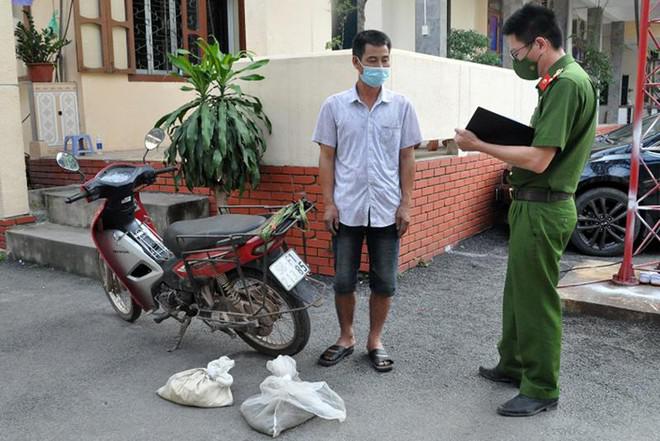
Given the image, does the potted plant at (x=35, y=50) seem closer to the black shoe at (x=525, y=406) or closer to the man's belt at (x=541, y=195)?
the man's belt at (x=541, y=195)

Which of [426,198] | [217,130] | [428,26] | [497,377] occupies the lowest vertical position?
[497,377]

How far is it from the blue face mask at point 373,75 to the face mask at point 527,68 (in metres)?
0.72

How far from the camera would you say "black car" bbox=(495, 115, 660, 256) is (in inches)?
258

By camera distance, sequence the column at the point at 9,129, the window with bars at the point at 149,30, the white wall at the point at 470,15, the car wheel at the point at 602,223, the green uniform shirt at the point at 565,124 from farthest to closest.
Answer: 1. the white wall at the point at 470,15
2. the window with bars at the point at 149,30
3. the car wheel at the point at 602,223
4. the column at the point at 9,129
5. the green uniform shirt at the point at 565,124

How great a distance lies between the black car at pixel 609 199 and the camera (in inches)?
258

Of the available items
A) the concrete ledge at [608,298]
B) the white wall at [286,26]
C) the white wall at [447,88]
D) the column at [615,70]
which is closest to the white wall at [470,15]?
the white wall at [286,26]

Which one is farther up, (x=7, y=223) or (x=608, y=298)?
(x=7, y=223)

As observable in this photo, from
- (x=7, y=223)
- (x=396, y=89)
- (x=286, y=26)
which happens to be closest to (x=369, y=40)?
(x=396, y=89)

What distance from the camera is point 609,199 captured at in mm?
6621

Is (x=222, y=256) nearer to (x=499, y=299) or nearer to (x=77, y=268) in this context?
(x=499, y=299)

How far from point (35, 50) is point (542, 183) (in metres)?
7.08

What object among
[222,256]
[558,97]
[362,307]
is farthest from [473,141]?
[362,307]

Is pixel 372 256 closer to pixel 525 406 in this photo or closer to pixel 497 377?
pixel 497 377

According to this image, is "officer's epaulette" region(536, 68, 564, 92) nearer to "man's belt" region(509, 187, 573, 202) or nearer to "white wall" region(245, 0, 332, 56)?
"man's belt" region(509, 187, 573, 202)
